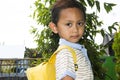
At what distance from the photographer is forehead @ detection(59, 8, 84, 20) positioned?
221 cm

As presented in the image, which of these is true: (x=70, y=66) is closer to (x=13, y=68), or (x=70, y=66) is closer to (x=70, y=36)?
(x=70, y=36)

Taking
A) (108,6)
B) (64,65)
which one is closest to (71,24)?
(64,65)

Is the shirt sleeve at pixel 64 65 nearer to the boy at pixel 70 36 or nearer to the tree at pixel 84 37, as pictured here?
the boy at pixel 70 36

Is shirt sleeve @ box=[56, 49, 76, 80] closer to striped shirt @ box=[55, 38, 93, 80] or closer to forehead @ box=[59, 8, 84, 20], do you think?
striped shirt @ box=[55, 38, 93, 80]

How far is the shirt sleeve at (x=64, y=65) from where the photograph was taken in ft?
6.92

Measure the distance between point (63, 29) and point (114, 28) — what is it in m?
1.85

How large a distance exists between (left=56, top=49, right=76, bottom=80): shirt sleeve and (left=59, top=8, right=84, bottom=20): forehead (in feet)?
0.72

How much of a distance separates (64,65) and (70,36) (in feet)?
0.66

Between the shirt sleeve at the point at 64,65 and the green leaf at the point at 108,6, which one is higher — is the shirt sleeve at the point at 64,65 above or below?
below

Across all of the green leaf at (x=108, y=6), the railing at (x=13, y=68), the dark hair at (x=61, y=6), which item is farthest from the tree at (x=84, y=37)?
the railing at (x=13, y=68)

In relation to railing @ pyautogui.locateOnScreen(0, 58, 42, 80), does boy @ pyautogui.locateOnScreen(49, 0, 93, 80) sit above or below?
above

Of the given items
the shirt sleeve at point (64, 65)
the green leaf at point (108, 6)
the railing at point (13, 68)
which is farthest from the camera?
the railing at point (13, 68)

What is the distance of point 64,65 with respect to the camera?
2.12 m

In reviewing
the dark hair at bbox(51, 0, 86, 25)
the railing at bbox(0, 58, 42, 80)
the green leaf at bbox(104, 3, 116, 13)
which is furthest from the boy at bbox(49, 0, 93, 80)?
the railing at bbox(0, 58, 42, 80)
